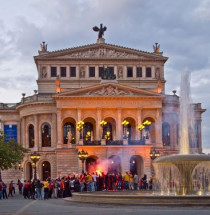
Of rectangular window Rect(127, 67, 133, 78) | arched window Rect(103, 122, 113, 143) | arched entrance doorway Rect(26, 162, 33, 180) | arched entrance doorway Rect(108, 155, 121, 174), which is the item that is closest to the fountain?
arched entrance doorway Rect(108, 155, 121, 174)

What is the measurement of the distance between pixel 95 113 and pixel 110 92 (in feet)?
11.4

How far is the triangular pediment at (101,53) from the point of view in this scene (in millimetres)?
88438

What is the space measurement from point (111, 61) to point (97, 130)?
15.0m

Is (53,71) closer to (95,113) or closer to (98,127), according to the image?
(95,113)

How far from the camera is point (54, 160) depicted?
3157 inches

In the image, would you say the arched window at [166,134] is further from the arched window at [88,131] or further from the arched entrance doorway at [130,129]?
the arched window at [88,131]

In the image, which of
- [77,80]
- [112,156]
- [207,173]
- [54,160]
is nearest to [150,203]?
[207,173]

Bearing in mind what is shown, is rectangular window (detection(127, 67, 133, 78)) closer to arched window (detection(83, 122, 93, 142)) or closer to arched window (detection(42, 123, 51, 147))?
arched window (detection(83, 122, 93, 142))

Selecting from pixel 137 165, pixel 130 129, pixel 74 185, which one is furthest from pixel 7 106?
pixel 74 185

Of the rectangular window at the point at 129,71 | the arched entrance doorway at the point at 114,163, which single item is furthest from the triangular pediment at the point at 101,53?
the arched entrance doorway at the point at 114,163

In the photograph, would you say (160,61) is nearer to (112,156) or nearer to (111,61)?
(111,61)

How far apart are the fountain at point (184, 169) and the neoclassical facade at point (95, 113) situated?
40.1 meters

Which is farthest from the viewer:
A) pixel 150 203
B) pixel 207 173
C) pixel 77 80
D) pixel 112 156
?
pixel 77 80

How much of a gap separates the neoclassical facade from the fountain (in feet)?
132
